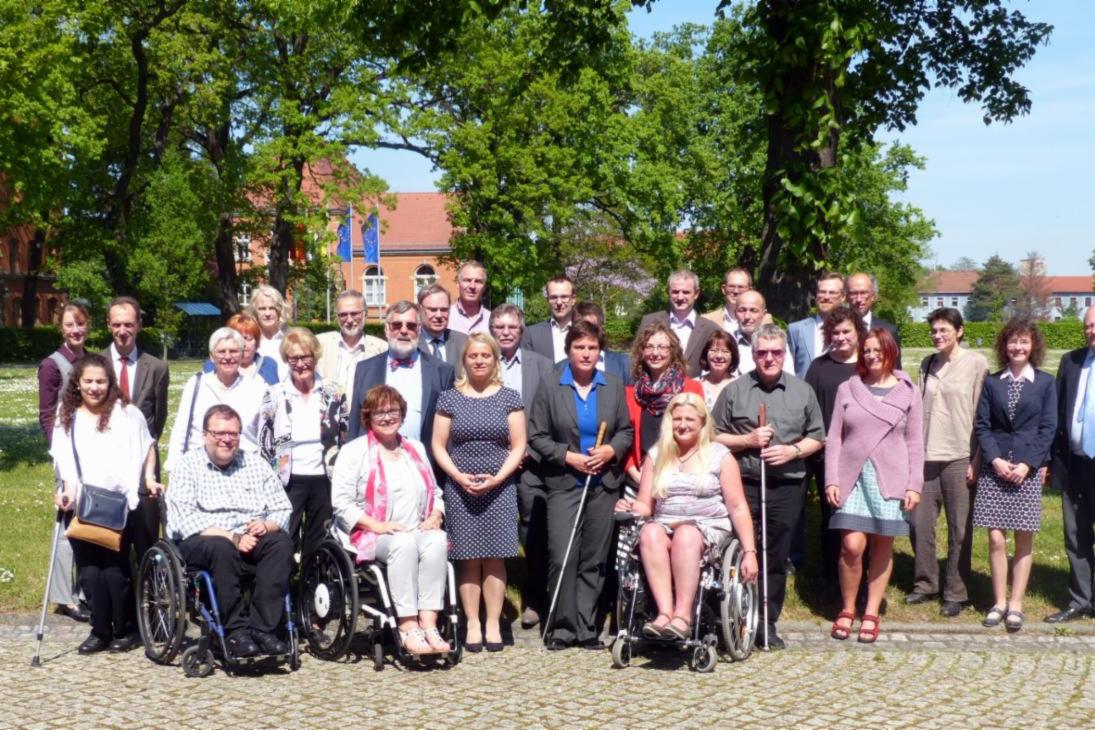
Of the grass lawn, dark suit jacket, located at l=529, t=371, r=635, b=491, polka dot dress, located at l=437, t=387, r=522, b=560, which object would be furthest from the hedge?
polka dot dress, located at l=437, t=387, r=522, b=560

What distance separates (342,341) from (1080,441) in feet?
16.5

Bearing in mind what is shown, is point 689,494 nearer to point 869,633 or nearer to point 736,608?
point 736,608

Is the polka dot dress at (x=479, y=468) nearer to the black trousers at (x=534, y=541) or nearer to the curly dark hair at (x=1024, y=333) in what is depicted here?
the black trousers at (x=534, y=541)

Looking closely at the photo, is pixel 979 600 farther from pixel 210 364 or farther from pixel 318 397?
pixel 210 364

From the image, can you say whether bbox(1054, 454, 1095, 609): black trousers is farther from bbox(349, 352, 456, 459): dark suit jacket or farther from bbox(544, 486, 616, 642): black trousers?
bbox(349, 352, 456, 459): dark suit jacket

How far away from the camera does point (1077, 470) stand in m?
7.92

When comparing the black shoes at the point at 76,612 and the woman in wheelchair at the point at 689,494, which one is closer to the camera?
the woman in wheelchair at the point at 689,494

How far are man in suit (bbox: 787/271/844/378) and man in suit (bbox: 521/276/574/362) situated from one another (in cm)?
162

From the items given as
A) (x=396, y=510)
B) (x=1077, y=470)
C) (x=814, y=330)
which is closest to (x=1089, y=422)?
(x=1077, y=470)

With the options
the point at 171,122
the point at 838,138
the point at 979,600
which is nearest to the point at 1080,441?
the point at 979,600

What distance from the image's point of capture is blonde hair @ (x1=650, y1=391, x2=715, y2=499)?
A: 23.0ft

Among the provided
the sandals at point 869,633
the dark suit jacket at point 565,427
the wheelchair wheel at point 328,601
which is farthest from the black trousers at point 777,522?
the wheelchair wheel at point 328,601

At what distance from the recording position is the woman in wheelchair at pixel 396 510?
22.5ft

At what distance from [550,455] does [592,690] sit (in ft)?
5.20
